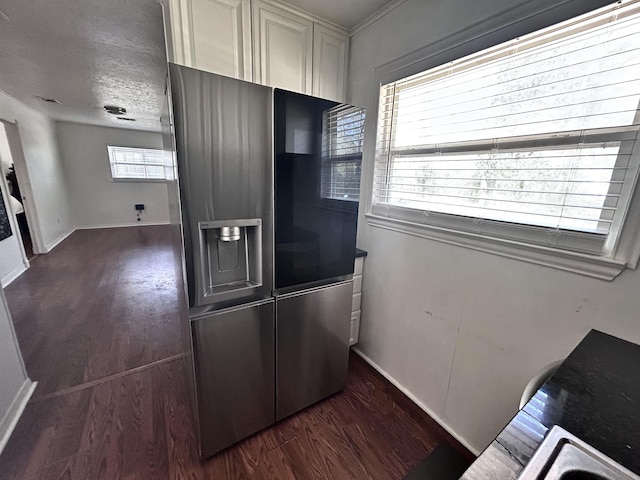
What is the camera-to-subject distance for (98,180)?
6.27 m

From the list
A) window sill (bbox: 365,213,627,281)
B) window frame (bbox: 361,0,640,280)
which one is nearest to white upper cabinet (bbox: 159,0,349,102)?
window frame (bbox: 361,0,640,280)

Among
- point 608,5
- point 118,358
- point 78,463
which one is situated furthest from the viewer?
point 118,358

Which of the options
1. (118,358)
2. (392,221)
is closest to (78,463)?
(118,358)

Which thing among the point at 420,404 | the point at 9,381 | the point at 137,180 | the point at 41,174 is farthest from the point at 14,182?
the point at 420,404

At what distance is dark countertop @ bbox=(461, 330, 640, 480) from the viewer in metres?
0.48

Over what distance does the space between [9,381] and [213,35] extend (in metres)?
2.25

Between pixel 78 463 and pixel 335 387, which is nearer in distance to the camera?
pixel 78 463

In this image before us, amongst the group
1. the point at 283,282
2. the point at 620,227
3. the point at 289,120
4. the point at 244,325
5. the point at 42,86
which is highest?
the point at 42,86

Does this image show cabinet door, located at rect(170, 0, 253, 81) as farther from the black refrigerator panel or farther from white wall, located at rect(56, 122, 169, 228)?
white wall, located at rect(56, 122, 169, 228)

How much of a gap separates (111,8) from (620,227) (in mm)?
3041

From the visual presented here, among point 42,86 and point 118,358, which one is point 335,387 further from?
point 42,86

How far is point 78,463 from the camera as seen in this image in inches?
50.7

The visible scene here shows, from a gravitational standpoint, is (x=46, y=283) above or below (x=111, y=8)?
below

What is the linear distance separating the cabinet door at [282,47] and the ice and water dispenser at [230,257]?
949 millimetres
